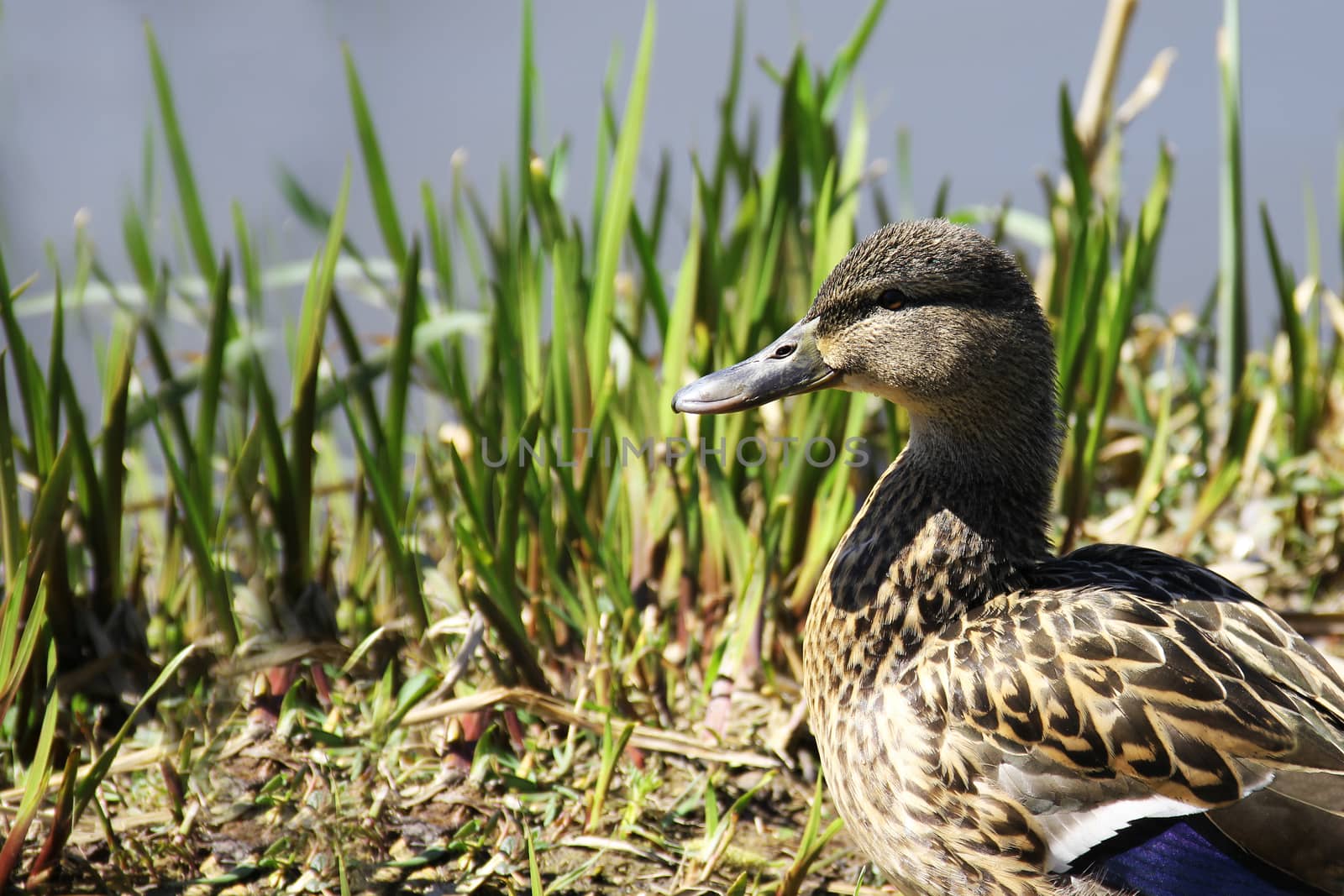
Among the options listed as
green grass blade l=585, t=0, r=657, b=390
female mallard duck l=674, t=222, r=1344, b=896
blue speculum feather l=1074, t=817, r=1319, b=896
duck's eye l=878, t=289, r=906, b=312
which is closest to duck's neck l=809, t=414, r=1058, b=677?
female mallard duck l=674, t=222, r=1344, b=896

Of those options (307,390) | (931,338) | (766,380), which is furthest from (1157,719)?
(307,390)

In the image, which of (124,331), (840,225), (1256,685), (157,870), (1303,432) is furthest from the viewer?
(1303,432)

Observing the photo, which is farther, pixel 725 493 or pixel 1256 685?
pixel 725 493

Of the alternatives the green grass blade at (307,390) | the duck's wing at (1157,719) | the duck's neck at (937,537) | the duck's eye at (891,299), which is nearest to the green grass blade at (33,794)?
the green grass blade at (307,390)

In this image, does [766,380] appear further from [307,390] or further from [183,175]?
[183,175]

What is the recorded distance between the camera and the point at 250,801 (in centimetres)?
206

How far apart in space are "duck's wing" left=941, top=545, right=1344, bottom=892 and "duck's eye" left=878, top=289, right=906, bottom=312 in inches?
22.4

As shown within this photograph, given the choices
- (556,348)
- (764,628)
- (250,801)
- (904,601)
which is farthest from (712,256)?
(250,801)

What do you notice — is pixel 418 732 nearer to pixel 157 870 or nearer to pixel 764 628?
pixel 157 870

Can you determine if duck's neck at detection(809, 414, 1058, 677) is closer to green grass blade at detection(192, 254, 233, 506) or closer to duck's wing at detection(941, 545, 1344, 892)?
duck's wing at detection(941, 545, 1344, 892)

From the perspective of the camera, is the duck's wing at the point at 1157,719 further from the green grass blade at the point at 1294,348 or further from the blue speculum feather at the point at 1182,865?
the green grass blade at the point at 1294,348

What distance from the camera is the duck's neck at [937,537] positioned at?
199 centimetres

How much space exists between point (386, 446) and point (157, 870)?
94 cm

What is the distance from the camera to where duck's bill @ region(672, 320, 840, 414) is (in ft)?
6.77
